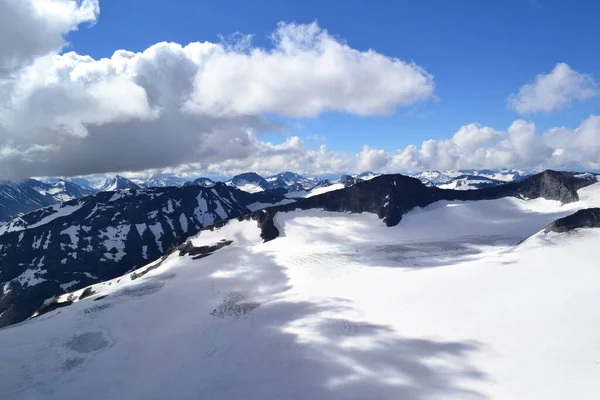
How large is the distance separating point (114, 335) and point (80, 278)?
182467 millimetres

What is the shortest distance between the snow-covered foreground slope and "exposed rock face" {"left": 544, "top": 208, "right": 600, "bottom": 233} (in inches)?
99.6

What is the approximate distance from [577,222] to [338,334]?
64636 millimetres

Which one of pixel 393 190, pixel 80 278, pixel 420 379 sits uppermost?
pixel 393 190

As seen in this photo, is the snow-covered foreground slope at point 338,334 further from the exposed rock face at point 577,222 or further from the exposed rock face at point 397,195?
the exposed rock face at point 397,195

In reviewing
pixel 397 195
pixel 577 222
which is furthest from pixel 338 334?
pixel 397 195

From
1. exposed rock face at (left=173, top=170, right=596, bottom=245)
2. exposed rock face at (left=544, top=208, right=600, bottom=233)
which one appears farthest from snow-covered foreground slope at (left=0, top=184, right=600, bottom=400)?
exposed rock face at (left=173, top=170, right=596, bottom=245)

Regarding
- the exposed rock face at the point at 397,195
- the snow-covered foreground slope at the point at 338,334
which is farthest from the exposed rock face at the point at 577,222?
the exposed rock face at the point at 397,195

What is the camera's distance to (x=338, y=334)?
37094mm

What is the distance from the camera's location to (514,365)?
2800 cm

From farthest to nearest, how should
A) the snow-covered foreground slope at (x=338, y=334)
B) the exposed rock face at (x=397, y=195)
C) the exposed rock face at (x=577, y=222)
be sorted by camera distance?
the exposed rock face at (x=397, y=195) < the exposed rock face at (x=577, y=222) < the snow-covered foreground slope at (x=338, y=334)

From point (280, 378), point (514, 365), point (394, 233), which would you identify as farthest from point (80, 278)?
point (514, 365)

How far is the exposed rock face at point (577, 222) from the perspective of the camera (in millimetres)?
69688

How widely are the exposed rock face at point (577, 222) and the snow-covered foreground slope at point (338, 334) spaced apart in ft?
8.30

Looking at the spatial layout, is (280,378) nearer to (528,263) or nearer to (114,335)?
(114,335)
